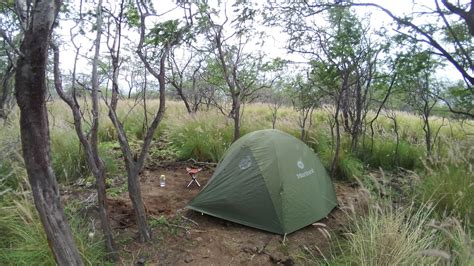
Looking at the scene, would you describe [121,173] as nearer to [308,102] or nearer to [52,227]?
[52,227]

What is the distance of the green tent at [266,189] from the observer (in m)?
4.15

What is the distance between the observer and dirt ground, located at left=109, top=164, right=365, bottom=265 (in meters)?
3.47

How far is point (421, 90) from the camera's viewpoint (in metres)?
6.70

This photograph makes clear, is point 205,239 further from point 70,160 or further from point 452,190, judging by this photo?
point 452,190

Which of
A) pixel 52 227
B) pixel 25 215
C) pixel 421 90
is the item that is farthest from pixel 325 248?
pixel 421 90

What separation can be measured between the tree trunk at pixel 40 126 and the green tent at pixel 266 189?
2.22m

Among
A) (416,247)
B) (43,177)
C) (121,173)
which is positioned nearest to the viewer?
(43,177)

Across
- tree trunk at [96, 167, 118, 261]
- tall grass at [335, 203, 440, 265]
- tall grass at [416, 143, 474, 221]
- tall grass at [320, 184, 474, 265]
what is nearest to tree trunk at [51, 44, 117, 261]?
tree trunk at [96, 167, 118, 261]

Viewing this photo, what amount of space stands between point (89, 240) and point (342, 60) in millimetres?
4741

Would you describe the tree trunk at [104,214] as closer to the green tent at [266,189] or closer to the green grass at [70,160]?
the green tent at [266,189]

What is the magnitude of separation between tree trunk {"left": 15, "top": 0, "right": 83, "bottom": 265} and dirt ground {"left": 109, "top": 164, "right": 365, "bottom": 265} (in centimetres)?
122

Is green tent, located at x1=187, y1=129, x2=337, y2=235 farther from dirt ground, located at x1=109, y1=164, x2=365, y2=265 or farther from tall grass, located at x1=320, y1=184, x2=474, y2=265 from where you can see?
tall grass, located at x1=320, y1=184, x2=474, y2=265

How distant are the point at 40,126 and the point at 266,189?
9.14ft

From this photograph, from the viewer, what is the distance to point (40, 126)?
1.97 m
